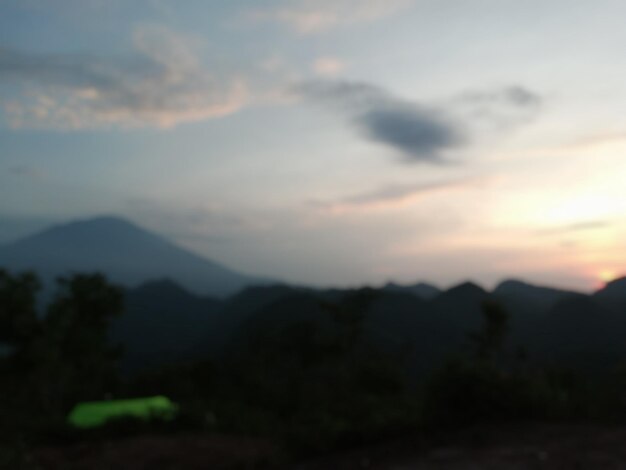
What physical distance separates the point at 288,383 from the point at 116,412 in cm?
689

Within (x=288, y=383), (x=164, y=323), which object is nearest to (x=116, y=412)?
(x=288, y=383)

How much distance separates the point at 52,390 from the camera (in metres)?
16.1

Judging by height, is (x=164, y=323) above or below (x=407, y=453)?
below

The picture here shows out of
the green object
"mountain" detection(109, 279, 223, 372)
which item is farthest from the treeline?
"mountain" detection(109, 279, 223, 372)

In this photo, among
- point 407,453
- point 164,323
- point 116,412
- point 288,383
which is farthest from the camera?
point 164,323

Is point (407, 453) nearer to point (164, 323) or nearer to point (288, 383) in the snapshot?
point (288, 383)

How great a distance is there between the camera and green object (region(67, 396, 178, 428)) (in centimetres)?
807

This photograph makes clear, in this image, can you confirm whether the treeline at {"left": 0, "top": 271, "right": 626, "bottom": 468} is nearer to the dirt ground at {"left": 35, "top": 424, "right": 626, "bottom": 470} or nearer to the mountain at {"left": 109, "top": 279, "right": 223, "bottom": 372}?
the dirt ground at {"left": 35, "top": 424, "right": 626, "bottom": 470}

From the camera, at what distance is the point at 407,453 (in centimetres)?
605

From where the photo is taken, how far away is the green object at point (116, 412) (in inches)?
318

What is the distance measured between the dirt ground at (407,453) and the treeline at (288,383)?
0.48 metres

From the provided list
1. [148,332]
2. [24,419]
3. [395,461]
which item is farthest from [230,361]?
[148,332]

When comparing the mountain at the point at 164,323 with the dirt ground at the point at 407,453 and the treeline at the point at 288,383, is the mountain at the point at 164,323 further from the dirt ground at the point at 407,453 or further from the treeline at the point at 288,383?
the dirt ground at the point at 407,453

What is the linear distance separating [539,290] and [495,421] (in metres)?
44.4
